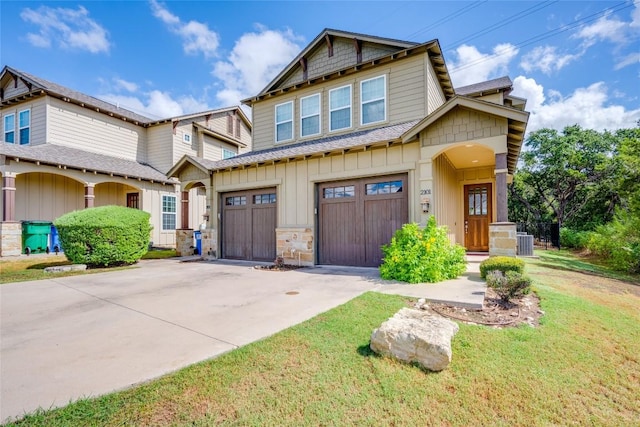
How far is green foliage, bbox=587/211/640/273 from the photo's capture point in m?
8.77

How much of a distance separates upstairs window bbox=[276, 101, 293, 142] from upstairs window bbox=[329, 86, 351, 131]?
179cm

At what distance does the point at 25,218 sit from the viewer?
490 inches


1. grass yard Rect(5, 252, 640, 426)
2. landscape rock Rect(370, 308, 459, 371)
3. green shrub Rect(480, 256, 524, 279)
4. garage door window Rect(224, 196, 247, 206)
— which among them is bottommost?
grass yard Rect(5, 252, 640, 426)

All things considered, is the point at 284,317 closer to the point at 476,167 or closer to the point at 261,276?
the point at 261,276

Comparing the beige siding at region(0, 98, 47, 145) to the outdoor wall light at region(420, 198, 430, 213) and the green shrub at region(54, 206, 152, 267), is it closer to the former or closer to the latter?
the green shrub at region(54, 206, 152, 267)

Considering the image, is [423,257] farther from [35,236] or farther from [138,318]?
[35,236]

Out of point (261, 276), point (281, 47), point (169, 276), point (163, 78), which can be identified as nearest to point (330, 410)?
point (261, 276)

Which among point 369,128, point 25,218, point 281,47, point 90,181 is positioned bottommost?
point 25,218

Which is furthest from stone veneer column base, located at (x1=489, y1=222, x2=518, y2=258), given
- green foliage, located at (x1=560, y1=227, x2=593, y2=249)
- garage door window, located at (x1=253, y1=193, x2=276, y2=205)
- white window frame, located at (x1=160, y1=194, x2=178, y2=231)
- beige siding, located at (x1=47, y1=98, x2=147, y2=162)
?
beige siding, located at (x1=47, y1=98, x2=147, y2=162)

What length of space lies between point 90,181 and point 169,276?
341 inches

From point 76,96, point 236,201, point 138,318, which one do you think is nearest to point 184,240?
point 236,201

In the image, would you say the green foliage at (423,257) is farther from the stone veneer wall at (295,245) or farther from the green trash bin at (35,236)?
the green trash bin at (35,236)

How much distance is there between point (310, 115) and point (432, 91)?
429cm

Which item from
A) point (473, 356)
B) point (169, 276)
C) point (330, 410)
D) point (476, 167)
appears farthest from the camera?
point (476, 167)
